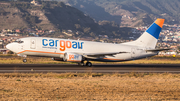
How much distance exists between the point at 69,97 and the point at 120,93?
3.92 m

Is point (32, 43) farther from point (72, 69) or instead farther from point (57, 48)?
point (72, 69)

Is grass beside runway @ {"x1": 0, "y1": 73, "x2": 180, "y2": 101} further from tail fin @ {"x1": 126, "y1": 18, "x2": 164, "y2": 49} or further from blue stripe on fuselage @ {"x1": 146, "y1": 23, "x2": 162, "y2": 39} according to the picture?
blue stripe on fuselage @ {"x1": 146, "y1": 23, "x2": 162, "y2": 39}

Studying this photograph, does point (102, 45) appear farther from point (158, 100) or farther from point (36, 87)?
point (158, 100)

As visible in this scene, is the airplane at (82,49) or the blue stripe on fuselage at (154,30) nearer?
the airplane at (82,49)

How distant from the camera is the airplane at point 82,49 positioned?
40.3 meters

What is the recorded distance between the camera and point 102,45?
43.8 m

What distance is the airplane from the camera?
132 ft

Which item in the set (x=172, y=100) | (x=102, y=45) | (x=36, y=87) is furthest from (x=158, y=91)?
(x=102, y=45)

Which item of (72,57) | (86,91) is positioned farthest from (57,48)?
(86,91)

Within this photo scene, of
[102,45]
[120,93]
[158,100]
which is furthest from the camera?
[102,45]

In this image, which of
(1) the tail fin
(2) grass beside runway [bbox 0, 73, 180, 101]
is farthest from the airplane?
(2) grass beside runway [bbox 0, 73, 180, 101]

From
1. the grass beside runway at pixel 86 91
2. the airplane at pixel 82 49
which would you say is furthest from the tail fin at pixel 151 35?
the grass beside runway at pixel 86 91

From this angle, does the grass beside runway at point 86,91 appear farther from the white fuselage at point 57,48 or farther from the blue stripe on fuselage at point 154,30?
the blue stripe on fuselage at point 154,30

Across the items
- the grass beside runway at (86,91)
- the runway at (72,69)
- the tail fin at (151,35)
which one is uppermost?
the tail fin at (151,35)
